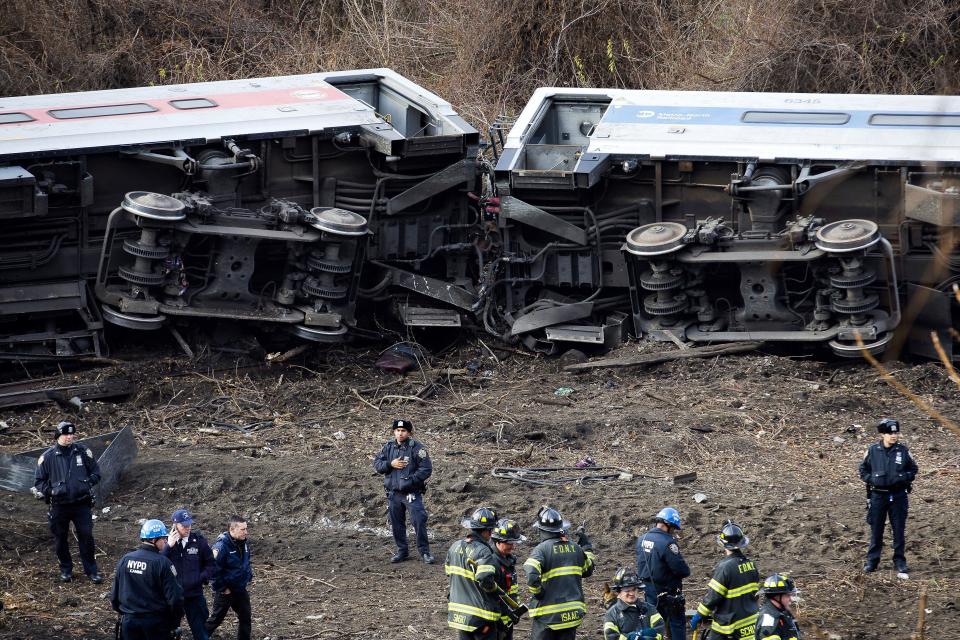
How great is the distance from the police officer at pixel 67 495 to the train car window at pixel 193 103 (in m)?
5.49

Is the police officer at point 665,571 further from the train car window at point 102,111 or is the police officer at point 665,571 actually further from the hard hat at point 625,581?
the train car window at point 102,111

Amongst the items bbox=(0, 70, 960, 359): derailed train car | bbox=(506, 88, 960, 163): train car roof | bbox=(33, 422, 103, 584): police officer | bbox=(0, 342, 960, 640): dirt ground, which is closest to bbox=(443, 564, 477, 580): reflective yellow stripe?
bbox=(0, 342, 960, 640): dirt ground

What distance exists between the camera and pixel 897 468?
9352mm

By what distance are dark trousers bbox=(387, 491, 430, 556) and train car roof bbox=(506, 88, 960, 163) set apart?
5024mm

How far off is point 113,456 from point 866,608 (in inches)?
220

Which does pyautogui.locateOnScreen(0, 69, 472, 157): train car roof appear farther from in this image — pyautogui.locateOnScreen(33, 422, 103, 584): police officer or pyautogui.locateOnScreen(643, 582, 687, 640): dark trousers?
pyautogui.locateOnScreen(643, 582, 687, 640): dark trousers

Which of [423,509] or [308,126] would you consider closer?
[423,509]

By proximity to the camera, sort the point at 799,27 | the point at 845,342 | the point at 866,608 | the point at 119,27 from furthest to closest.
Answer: the point at 119,27, the point at 799,27, the point at 845,342, the point at 866,608

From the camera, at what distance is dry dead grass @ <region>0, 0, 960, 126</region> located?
17938 mm

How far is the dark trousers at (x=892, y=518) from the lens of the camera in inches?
368

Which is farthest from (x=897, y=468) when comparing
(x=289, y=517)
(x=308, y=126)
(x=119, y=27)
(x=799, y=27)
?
(x=119, y=27)

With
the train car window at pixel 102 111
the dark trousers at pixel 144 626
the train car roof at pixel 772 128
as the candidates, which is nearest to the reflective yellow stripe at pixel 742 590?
the dark trousers at pixel 144 626

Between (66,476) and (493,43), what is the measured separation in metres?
11.6

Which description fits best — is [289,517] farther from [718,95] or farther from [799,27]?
[799,27]
